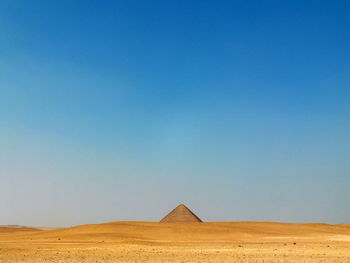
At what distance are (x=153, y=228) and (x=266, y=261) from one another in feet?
139

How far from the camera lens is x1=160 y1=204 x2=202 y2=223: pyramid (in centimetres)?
7831

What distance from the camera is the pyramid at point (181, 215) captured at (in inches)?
3083

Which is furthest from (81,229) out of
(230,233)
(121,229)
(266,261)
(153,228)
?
(266,261)

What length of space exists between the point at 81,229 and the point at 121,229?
5.89 meters

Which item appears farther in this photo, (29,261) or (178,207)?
(178,207)

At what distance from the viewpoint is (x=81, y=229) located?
2391 inches

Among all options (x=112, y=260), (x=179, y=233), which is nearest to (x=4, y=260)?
(x=112, y=260)

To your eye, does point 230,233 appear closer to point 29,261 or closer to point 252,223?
point 252,223

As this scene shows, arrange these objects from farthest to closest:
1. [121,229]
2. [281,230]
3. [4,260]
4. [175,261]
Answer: [281,230] → [121,229] → [4,260] → [175,261]

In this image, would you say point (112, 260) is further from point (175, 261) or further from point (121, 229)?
point (121, 229)

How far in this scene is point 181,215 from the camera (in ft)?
261

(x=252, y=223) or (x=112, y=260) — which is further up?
(x=252, y=223)

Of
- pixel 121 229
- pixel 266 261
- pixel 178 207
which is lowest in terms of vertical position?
pixel 266 261

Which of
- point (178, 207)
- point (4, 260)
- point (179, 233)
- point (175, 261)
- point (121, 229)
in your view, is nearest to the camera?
point (175, 261)
